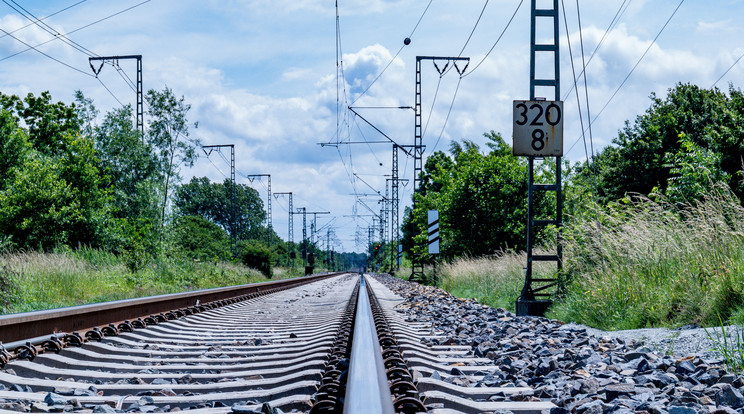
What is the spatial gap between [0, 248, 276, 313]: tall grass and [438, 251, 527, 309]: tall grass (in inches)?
286

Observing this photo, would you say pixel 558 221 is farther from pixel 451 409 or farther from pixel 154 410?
pixel 154 410

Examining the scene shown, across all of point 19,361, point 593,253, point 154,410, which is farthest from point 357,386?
point 593,253

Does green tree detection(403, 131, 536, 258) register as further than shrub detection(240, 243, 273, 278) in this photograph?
No

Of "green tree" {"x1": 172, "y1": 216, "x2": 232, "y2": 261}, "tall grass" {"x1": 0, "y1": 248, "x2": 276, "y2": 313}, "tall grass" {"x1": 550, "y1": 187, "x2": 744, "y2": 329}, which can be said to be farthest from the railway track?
"green tree" {"x1": 172, "y1": 216, "x2": 232, "y2": 261}

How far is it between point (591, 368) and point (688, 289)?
2.89 metres

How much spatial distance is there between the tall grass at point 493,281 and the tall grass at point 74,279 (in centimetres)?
726

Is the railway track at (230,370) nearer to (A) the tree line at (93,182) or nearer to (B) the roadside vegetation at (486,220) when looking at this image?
(B) the roadside vegetation at (486,220)

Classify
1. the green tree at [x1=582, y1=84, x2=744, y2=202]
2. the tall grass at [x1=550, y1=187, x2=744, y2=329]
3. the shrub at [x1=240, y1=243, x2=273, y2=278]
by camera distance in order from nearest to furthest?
the tall grass at [x1=550, y1=187, x2=744, y2=329], the green tree at [x1=582, y1=84, x2=744, y2=202], the shrub at [x1=240, y1=243, x2=273, y2=278]

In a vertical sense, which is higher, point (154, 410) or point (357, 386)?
point (357, 386)

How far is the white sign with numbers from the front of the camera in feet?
33.9

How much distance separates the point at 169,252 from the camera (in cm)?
3197

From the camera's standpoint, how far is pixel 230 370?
4.70 meters

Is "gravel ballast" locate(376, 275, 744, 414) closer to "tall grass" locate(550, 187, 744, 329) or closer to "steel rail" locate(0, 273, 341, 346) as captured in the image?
"tall grass" locate(550, 187, 744, 329)

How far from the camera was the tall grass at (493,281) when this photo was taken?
41.7 feet
